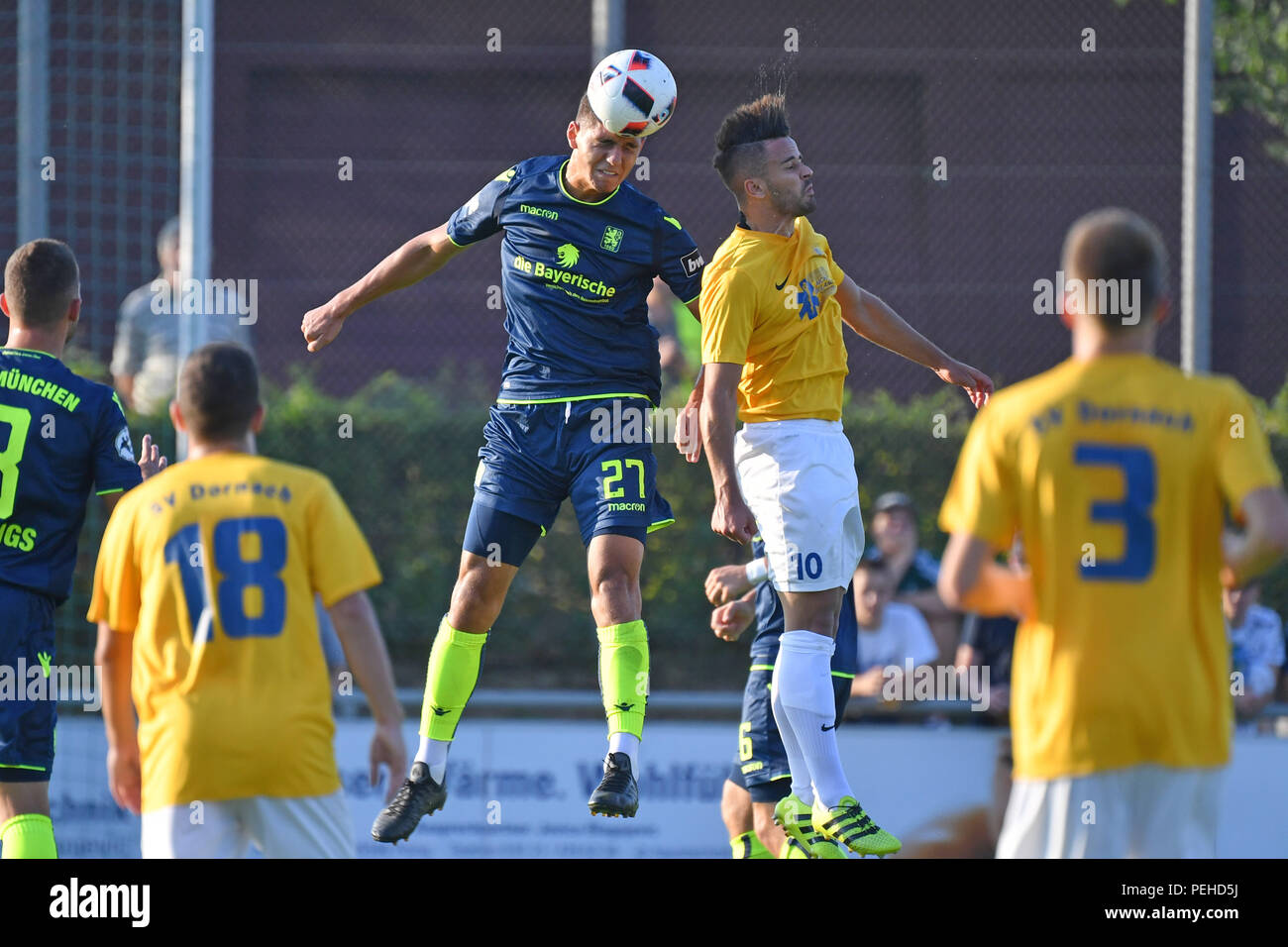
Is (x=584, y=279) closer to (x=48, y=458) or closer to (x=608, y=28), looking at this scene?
(x=48, y=458)

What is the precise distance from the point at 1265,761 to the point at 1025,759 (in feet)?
17.3

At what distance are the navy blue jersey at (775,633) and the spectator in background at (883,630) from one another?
266 cm

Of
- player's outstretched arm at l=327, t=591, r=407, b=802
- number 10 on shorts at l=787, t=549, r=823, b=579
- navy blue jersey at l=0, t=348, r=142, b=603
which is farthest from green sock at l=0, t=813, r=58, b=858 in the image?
number 10 on shorts at l=787, t=549, r=823, b=579

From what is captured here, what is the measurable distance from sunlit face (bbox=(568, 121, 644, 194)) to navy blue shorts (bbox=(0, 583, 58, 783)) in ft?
7.90

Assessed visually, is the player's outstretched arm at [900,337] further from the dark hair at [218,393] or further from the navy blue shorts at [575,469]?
the dark hair at [218,393]

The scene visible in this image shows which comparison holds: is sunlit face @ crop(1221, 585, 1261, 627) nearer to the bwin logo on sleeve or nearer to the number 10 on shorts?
the number 10 on shorts

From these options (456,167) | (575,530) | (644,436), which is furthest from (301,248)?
(644,436)

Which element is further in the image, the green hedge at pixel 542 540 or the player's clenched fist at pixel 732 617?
the green hedge at pixel 542 540

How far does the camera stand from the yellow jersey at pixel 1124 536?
12.2 feet

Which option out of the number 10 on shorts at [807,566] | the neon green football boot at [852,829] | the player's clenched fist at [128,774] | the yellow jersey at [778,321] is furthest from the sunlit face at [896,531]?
the player's clenched fist at [128,774]

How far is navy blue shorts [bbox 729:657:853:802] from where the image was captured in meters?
6.01

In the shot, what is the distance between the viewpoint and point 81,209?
10.6 metres

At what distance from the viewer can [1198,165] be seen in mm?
9211
